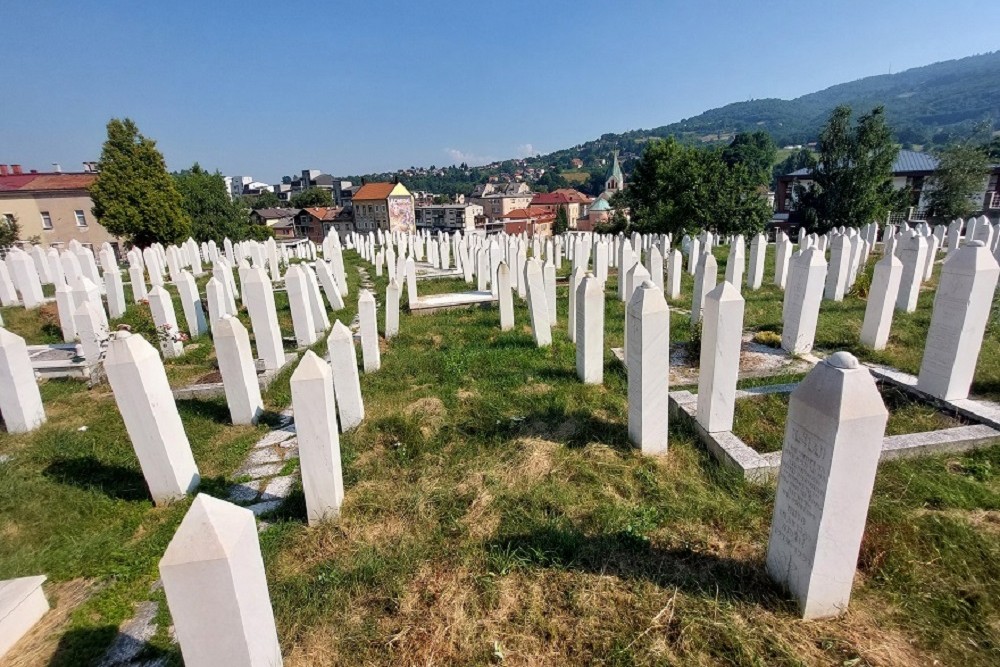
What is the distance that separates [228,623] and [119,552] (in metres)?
2.16

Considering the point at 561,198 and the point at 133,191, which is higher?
the point at 133,191

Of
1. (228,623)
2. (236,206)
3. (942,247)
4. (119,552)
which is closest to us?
(228,623)

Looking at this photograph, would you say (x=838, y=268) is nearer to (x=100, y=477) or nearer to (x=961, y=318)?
(x=961, y=318)

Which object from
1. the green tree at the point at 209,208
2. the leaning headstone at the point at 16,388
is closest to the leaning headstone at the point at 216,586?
the leaning headstone at the point at 16,388

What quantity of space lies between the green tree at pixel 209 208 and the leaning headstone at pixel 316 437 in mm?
41100

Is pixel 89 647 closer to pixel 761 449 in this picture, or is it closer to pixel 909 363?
pixel 761 449

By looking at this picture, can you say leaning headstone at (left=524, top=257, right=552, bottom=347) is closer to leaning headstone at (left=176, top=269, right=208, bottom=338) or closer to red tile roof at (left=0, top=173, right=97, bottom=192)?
leaning headstone at (left=176, top=269, right=208, bottom=338)

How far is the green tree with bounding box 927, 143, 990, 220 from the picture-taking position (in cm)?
2742

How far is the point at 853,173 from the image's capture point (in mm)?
23859

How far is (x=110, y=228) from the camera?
22938 millimetres

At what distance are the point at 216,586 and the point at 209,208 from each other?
4631 cm

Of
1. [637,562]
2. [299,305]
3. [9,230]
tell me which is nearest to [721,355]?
[637,562]

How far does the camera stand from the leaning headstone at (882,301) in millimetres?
6758

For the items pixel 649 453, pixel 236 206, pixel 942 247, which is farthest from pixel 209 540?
pixel 236 206
